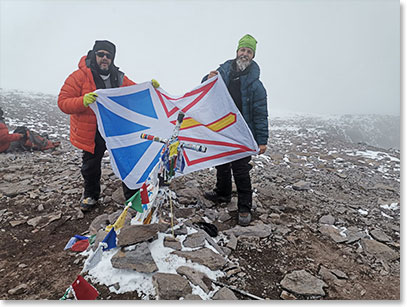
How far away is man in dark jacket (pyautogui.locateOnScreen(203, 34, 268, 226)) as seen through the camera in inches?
155

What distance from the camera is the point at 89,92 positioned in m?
3.94

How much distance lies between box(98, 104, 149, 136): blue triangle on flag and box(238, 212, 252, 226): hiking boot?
8.08 ft

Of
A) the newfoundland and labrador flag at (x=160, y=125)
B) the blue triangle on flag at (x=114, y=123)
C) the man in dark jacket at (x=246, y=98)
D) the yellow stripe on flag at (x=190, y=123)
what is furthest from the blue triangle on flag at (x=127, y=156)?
the man in dark jacket at (x=246, y=98)

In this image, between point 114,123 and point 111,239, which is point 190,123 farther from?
point 111,239

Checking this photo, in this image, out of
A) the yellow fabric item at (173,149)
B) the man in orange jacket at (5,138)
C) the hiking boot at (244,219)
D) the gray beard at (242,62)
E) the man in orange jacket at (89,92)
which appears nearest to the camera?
the yellow fabric item at (173,149)

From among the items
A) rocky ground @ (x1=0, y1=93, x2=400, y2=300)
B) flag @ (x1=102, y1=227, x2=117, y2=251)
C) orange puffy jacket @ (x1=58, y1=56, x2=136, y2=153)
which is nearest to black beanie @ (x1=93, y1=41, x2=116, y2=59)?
orange puffy jacket @ (x1=58, y1=56, x2=136, y2=153)

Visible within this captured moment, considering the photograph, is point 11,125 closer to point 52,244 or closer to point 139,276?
point 52,244

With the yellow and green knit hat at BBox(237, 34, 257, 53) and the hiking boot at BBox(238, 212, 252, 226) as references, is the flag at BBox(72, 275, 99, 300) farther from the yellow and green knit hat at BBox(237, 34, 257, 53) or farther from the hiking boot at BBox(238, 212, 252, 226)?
the yellow and green knit hat at BBox(237, 34, 257, 53)

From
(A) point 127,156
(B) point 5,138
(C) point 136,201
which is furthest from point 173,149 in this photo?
(B) point 5,138

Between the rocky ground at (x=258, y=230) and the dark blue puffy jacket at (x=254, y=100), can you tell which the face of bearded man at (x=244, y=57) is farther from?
the rocky ground at (x=258, y=230)

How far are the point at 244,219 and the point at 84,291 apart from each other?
2678mm

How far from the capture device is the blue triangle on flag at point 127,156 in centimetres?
368

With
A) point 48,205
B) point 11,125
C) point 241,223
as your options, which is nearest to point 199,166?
point 241,223

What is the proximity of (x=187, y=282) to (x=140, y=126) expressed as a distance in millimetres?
2650
